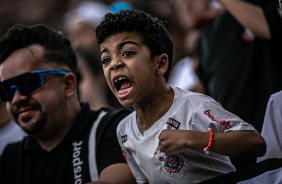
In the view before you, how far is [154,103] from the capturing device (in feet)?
6.88

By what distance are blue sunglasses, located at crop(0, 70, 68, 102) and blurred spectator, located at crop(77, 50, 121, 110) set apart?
1.55 metres

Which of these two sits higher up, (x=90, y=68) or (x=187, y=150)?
(x=90, y=68)

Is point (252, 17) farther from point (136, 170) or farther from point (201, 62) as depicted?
point (136, 170)

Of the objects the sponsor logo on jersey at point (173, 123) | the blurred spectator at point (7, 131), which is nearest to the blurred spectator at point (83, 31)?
the blurred spectator at point (7, 131)

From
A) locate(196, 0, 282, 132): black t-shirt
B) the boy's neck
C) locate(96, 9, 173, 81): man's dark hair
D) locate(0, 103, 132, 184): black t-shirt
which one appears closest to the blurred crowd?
locate(196, 0, 282, 132): black t-shirt

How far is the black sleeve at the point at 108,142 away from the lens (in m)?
2.54

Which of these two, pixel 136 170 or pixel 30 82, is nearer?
pixel 136 170

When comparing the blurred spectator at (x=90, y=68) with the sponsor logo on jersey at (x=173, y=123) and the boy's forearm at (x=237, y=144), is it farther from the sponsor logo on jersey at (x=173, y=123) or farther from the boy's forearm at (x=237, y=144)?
the boy's forearm at (x=237, y=144)

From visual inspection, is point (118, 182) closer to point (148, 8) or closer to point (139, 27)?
point (139, 27)

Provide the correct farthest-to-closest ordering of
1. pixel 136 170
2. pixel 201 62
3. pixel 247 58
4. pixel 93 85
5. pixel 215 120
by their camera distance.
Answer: pixel 93 85 → pixel 201 62 → pixel 247 58 → pixel 136 170 → pixel 215 120

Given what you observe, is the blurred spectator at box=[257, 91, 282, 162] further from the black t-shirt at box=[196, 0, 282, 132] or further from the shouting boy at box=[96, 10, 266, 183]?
the black t-shirt at box=[196, 0, 282, 132]

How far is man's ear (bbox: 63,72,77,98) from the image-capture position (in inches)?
117

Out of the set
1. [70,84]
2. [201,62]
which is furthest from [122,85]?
[201,62]

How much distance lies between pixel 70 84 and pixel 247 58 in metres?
1.36
